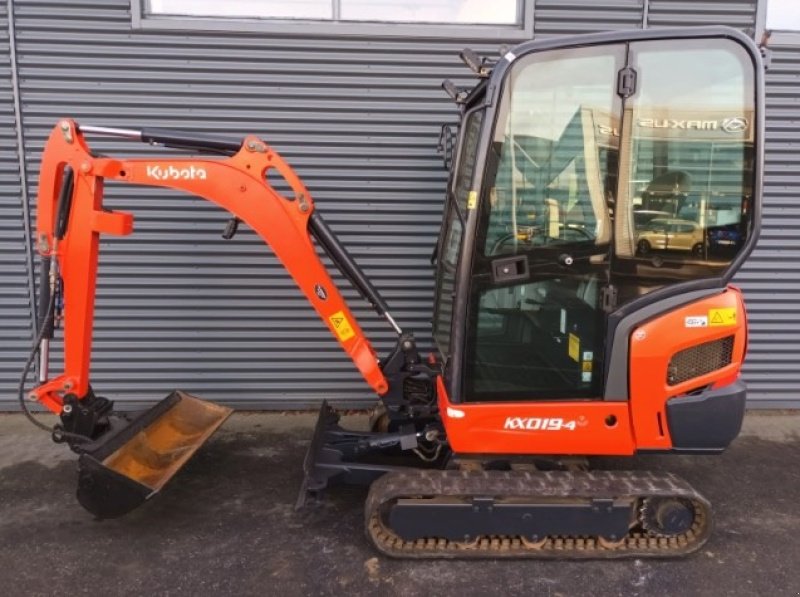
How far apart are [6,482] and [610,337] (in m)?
3.92

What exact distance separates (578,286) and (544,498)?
1.10 metres

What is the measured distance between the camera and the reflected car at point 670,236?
3.09 metres

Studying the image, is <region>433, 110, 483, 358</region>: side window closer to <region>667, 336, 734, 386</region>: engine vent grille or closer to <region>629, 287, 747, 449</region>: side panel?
<region>629, 287, 747, 449</region>: side panel

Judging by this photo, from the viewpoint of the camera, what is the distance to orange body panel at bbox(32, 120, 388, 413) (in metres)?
3.40

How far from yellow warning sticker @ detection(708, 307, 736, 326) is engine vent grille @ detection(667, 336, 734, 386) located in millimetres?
100

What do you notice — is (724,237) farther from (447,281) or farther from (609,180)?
(447,281)

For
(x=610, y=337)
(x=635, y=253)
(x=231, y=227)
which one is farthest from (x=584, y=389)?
(x=231, y=227)

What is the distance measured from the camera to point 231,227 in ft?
12.8

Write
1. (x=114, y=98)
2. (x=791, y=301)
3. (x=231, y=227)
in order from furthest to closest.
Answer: (x=791, y=301)
(x=114, y=98)
(x=231, y=227)

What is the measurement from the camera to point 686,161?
3.08m

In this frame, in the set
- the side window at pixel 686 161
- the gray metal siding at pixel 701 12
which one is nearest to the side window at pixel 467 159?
the side window at pixel 686 161

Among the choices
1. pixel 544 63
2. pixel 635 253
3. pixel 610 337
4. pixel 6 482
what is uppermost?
pixel 544 63

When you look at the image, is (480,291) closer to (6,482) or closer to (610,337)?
(610,337)

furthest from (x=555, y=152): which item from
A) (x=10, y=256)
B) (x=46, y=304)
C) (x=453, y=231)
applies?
(x=10, y=256)
